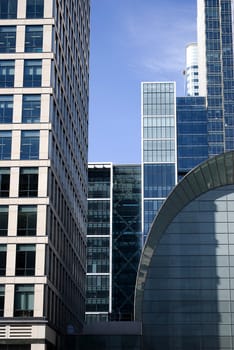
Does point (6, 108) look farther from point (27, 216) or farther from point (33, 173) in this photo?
point (27, 216)

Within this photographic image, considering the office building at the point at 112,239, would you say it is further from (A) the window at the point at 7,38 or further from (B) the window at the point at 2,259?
(A) the window at the point at 7,38

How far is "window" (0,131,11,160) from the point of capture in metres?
68.0

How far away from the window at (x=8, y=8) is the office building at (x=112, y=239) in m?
113

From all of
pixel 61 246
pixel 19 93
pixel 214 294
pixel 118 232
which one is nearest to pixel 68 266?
pixel 61 246

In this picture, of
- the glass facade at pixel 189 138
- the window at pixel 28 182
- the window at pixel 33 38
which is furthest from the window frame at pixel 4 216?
the glass facade at pixel 189 138

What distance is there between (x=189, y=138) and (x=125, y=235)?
103ft

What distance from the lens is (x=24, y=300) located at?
64.1 m

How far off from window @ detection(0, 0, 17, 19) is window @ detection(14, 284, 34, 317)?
87.5 feet

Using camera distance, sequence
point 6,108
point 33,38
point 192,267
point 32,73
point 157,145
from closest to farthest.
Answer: point 6,108, point 32,73, point 33,38, point 192,267, point 157,145

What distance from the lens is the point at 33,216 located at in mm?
66250

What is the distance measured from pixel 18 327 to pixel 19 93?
21.8 m

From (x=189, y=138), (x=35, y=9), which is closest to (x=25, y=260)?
(x=35, y=9)

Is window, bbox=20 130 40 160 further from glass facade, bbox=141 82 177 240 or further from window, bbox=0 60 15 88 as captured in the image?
glass facade, bbox=141 82 177 240

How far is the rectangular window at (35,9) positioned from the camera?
234 ft
